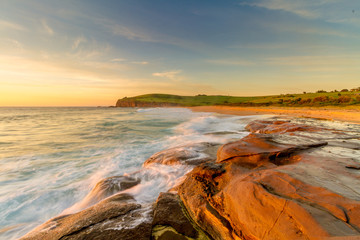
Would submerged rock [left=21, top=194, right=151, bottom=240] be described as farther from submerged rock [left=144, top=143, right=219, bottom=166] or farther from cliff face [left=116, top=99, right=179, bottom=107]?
cliff face [left=116, top=99, right=179, bottom=107]

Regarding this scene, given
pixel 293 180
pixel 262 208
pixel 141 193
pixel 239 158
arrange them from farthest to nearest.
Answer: pixel 141 193
pixel 239 158
pixel 293 180
pixel 262 208

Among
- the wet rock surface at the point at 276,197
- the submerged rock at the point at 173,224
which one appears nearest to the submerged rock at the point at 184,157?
the wet rock surface at the point at 276,197

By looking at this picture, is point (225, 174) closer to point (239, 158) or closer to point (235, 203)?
point (239, 158)

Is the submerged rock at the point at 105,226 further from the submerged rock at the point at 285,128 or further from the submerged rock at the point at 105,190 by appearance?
the submerged rock at the point at 285,128

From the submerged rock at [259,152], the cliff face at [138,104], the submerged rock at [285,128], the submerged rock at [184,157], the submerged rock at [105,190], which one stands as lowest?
the submerged rock at [105,190]

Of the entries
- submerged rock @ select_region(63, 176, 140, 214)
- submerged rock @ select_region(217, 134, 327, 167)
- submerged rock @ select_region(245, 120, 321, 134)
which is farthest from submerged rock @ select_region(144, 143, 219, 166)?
submerged rock @ select_region(245, 120, 321, 134)

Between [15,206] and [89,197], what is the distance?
221 cm

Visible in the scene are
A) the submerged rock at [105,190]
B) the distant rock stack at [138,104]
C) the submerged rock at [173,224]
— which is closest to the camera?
the submerged rock at [173,224]

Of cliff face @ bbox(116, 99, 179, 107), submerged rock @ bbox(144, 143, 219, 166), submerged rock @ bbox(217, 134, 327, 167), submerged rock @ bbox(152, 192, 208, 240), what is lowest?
submerged rock @ bbox(144, 143, 219, 166)

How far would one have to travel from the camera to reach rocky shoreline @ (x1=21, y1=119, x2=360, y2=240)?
185 cm

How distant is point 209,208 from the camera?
286cm

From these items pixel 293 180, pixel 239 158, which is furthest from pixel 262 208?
pixel 239 158

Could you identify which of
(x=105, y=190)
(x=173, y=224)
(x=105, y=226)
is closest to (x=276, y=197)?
(x=173, y=224)

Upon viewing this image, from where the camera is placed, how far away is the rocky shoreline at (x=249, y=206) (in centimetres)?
185
